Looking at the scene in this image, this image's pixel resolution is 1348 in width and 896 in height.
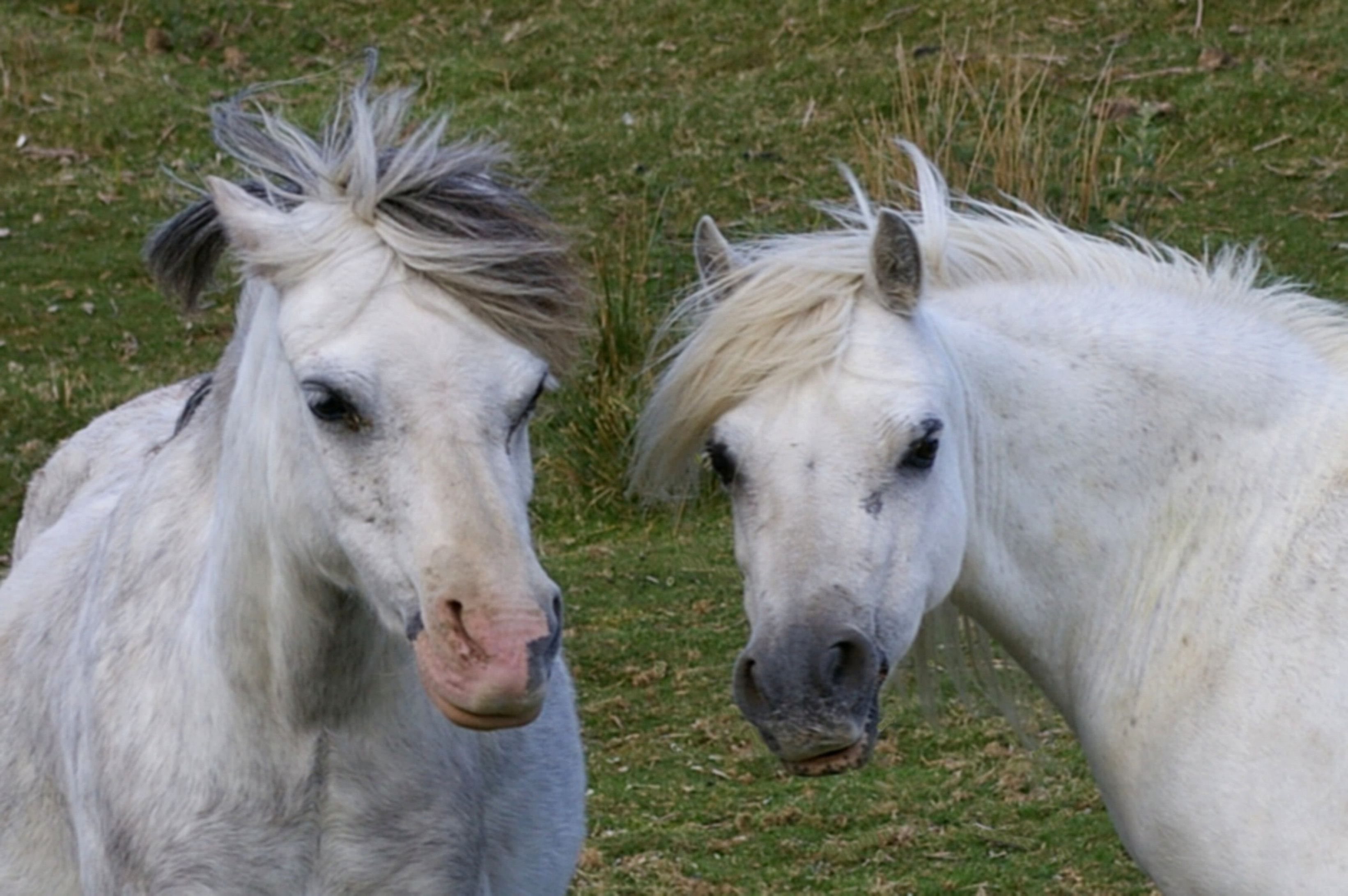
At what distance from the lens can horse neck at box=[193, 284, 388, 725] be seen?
3.10 m

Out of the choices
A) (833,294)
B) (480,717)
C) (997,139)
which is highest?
(833,294)

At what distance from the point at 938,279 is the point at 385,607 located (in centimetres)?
168

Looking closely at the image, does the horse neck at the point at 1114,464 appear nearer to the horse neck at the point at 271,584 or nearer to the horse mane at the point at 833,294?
the horse mane at the point at 833,294

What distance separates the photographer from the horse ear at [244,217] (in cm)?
310

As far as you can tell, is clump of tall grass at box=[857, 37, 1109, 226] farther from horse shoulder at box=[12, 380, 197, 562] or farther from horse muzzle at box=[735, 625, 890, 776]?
horse muzzle at box=[735, 625, 890, 776]

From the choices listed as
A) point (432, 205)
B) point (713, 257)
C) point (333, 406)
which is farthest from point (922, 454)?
point (333, 406)

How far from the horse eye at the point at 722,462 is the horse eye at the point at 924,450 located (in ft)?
1.11

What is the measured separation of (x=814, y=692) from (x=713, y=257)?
3.75 ft

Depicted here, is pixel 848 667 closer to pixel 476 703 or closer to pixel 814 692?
pixel 814 692

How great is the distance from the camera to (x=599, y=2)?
15789 mm

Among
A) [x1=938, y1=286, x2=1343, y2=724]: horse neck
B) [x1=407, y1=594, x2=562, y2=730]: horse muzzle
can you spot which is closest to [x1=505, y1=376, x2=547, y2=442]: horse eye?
[x1=407, y1=594, x2=562, y2=730]: horse muzzle

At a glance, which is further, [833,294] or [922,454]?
[833,294]

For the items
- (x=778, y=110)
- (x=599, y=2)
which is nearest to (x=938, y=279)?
(x=778, y=110)

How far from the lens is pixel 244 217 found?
3121 millimetres
